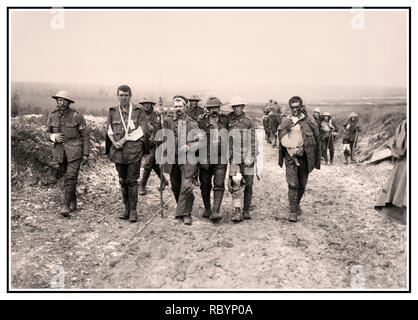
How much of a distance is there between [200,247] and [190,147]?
173 cm

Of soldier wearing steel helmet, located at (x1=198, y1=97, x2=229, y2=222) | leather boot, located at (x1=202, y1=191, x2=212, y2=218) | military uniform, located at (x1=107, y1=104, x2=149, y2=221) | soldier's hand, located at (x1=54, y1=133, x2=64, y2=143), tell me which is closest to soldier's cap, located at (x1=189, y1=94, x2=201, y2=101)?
soldier wearing steel helmet, located at (x1=198, y1=97, x2=229, y2=222)

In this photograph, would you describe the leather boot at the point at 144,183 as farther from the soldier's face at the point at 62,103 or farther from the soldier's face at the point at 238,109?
the soldier's face at the point at 238,109

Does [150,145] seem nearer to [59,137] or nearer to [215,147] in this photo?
[59,137]

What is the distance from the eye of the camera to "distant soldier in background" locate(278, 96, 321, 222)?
23.6 feet

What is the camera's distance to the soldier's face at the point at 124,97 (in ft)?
22.6

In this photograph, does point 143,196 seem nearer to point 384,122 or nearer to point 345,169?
point 345,169

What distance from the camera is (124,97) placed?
22.7 ft

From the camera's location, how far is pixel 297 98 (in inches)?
280

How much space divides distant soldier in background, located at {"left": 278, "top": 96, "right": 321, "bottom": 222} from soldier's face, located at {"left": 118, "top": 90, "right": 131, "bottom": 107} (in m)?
2.79

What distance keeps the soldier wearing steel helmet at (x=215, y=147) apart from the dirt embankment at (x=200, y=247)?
622 mm

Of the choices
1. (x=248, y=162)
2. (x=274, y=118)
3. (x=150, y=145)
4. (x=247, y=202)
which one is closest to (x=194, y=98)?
(x=248, y=162)

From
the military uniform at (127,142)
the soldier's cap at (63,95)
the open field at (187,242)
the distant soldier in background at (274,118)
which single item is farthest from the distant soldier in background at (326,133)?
the soldier's cap at (63,95)

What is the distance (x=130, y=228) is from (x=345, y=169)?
822 centimetres

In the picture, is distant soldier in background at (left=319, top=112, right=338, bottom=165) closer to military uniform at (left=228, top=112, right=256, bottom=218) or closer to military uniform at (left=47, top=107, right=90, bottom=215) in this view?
military uniform at (left=228, top=112, right=256, bottom=218)
